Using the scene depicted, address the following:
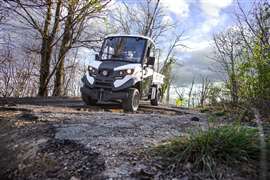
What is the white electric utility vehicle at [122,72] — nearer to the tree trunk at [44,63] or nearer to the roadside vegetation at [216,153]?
the roadside vegetation at [216,153]

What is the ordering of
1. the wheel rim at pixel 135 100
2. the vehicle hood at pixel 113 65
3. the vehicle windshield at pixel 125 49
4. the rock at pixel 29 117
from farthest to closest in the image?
the vehicle windshield at pixel 125 49
the wheel rim at pixel 135 100
the vehicle hood at pixel 113 65
the rock at pixel 29 117

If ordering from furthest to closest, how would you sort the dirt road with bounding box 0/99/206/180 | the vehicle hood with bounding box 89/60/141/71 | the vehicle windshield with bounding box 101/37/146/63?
1. the vehicle windshield with bounding box 101/37/146/63
2. the vehicle hood with bounding box 89/60/141/71
3. the dirt road with bounding box 0/99/206/180

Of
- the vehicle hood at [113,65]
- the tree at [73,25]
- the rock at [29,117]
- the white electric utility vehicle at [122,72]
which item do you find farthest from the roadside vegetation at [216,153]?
the tree at [73,25]

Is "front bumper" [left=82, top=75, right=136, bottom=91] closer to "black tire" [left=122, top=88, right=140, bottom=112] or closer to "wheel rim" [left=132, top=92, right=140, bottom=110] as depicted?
"black tire" [left=122, top=88, right=140, bottom=112]

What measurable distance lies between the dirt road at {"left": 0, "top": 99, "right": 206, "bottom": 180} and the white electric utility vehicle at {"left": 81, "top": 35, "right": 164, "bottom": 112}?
348cm

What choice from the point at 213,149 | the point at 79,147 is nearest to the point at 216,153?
the point at 213,149

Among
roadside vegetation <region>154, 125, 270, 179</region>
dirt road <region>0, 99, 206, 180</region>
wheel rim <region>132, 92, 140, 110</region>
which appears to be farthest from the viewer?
wheel rim <region>132, 92, 140, 110</region>

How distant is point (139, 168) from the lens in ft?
12.4

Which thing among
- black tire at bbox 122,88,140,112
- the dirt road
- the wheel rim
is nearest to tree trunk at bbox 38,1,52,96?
the wheel rim

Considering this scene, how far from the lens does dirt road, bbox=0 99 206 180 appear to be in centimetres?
387

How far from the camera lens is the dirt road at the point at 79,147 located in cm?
387

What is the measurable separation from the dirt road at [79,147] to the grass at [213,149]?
1.10ft

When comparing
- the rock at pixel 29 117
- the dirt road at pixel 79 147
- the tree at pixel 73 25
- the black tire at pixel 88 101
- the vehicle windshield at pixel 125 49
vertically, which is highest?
the tree at pixel 73 25

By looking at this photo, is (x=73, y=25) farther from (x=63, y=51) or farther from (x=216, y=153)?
(x=216, y=153)
